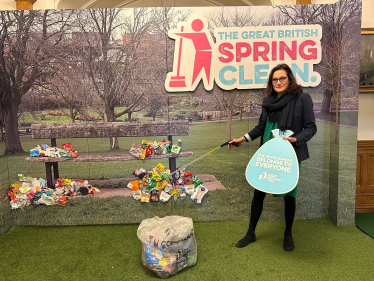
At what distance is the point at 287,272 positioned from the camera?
81.9 inches

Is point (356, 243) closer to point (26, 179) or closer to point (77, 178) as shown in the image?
point (77, 178)

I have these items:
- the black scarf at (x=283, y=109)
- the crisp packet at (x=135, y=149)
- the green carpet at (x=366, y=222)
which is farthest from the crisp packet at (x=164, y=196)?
the green carpet at (x=366, y=222)

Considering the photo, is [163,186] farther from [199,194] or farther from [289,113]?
[289,113]

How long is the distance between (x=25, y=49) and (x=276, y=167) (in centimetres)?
248

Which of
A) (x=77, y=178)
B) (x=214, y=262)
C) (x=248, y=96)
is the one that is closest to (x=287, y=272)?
(x=214, y=262)

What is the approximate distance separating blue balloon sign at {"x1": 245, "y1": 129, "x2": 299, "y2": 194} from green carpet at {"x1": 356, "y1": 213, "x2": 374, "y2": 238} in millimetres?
1184

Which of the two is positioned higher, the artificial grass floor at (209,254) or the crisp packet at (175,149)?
the crisp packet at (175,149)

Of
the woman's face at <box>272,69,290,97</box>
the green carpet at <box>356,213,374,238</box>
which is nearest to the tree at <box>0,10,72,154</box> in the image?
the woman's face at <box>272,69,290,97</box>

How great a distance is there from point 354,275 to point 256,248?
698mm

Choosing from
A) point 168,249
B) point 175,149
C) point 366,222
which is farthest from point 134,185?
point 366,222

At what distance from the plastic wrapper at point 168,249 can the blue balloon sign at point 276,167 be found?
2.11 feet

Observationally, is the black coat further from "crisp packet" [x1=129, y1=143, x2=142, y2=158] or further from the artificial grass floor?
"crisp packet" [x1=129, y1=143, x2=142, y2=158]

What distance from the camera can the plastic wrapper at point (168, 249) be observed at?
2.06 m

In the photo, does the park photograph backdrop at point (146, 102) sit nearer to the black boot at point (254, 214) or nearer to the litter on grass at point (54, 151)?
the litter on grass at point (54, 151)
